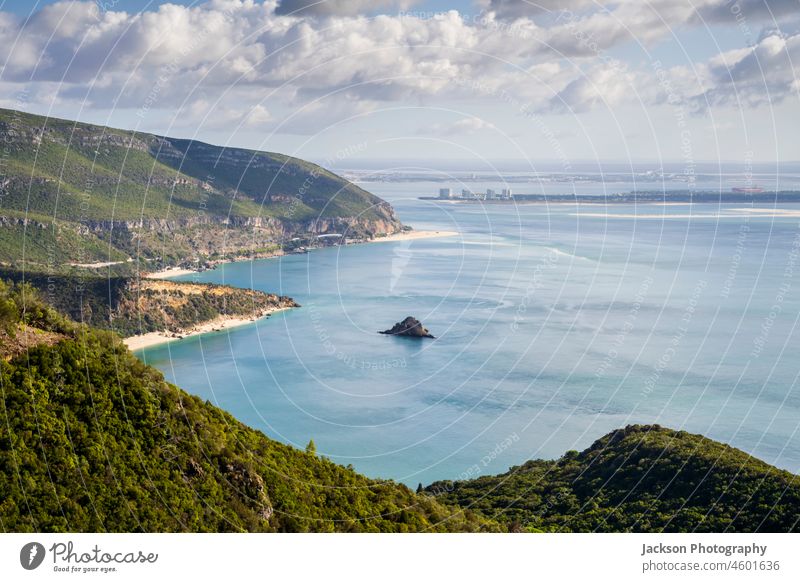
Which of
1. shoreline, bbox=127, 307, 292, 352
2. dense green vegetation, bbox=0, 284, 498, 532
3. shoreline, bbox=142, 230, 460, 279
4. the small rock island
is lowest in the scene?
shoreline, bbox=127, 307, 292, 352

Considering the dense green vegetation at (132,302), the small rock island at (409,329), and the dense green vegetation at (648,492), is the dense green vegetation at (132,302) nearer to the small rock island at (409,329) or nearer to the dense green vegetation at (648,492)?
the small rock island at (409,329)

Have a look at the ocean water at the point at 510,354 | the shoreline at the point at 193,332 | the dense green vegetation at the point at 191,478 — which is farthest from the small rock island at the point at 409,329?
the dense green vegetation at the point at 191,478

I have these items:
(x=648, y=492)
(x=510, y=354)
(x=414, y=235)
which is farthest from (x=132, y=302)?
(x=414, y=235)

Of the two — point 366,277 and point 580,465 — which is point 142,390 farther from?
point 366,277

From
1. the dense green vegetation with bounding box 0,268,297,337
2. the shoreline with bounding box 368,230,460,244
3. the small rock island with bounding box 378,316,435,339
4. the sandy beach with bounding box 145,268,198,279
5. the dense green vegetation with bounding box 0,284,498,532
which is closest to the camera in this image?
the dense green vegetation with bounding box 0,284,498,532

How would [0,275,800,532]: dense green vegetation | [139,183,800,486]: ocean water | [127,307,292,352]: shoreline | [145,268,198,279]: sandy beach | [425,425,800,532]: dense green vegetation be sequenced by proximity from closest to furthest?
[0,275,800,532]: dense green vegetation
[425,425,800,532]: dense green vegetation
[139,183,800,486]: ocean water
[127,307,292,352]: shoreline
[145,268,198,279]: sandy beach

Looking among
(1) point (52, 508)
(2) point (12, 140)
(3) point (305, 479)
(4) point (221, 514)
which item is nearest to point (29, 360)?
(1) point (52, 508)

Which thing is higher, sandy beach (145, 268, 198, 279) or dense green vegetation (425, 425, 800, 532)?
sandy beach (145, 268, 198, 279)

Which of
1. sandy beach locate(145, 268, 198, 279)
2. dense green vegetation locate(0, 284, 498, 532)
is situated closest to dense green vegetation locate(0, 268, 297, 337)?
sandy beach locate(145, 268, 198, 279)

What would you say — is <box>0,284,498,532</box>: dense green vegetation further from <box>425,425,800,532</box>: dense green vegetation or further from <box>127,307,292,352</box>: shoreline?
<box>127,307,292,352</box>: shoreline
